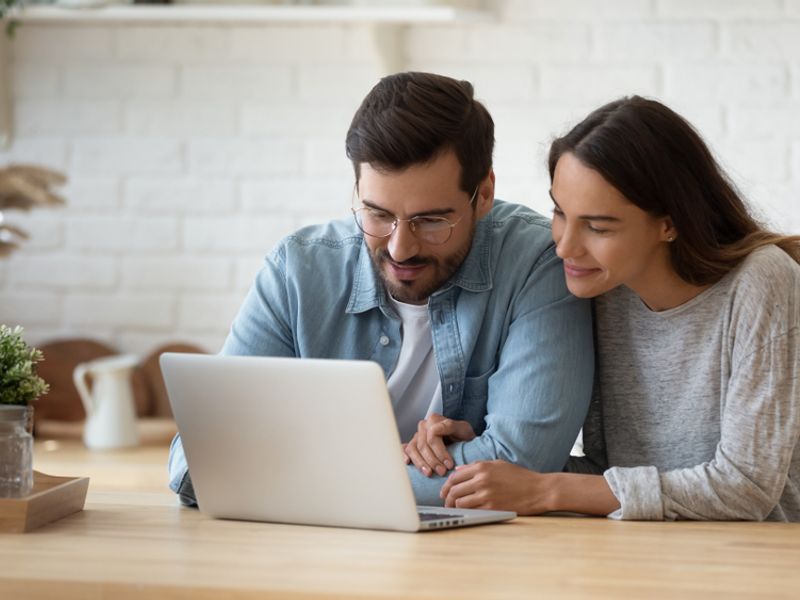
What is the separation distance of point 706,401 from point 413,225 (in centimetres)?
47

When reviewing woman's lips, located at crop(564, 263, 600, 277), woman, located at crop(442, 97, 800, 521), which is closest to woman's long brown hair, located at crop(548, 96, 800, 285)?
woman, located at crop(442, 97, 800, 521)

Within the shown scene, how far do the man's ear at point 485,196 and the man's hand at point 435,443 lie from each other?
0.32 meters

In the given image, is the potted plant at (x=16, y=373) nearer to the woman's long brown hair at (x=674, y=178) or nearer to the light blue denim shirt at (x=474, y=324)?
the light blue denim shirt at (x=474, y=324)

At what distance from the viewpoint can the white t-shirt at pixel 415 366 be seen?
1966mm

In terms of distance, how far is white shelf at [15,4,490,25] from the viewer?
2688 millimetres

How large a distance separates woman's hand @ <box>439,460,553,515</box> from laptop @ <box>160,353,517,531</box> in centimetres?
6

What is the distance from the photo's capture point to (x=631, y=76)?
A: 9.11 feet

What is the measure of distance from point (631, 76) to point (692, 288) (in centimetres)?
107

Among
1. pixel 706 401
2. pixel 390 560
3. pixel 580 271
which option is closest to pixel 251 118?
pixel 580 271

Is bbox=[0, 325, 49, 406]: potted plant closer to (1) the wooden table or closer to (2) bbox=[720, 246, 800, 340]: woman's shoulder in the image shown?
(1) the wooden table

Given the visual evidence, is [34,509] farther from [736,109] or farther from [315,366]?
[736,109]

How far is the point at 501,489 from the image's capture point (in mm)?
1680

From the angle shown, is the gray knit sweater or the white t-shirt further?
the white t-shirt

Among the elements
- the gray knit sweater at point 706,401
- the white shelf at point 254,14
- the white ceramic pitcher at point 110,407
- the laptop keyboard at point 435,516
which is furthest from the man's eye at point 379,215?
the white ceramic pitcher at point 110,407
